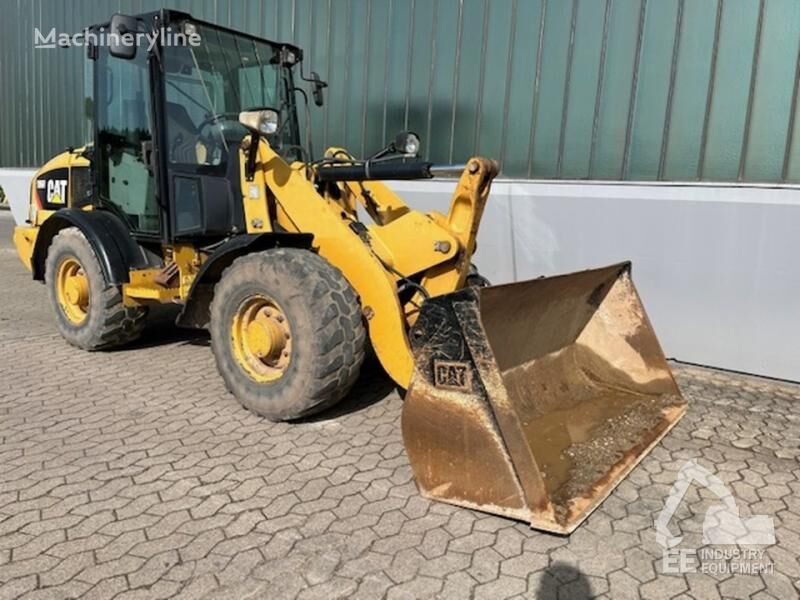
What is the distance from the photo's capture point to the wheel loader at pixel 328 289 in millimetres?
3184

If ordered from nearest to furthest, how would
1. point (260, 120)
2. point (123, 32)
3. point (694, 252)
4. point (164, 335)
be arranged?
point (260, 120) < point (123, 32) < point (694, 252) < point (164, 335)

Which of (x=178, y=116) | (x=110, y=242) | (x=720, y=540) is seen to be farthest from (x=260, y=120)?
(x=720, y=540)

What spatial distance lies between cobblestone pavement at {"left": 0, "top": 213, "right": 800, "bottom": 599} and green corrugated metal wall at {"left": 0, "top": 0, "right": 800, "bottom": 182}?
248 cm

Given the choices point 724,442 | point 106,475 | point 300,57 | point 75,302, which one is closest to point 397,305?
point 106,475

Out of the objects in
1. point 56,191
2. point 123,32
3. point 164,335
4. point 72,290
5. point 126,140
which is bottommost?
point 164,335

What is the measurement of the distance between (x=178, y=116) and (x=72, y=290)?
195cm

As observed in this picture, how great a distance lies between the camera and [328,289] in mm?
3953

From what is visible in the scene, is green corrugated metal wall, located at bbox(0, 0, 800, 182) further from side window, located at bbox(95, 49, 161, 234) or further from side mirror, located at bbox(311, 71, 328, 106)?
side window, located at bbox(95, 49, 161, 234)

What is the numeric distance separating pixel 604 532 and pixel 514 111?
16.3 ft

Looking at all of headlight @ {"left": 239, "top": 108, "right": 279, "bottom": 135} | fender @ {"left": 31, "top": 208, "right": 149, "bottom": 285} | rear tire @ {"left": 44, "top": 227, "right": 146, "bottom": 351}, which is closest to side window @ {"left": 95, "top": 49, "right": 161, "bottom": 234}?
fender @ {"left": 31, "top": 208, "right": 149, "bottom": 285}

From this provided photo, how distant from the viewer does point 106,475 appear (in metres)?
3.52

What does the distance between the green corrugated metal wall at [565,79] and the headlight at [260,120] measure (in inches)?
134

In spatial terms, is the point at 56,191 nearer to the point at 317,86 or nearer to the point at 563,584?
the point at 317,86

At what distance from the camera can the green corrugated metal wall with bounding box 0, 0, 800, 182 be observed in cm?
569
